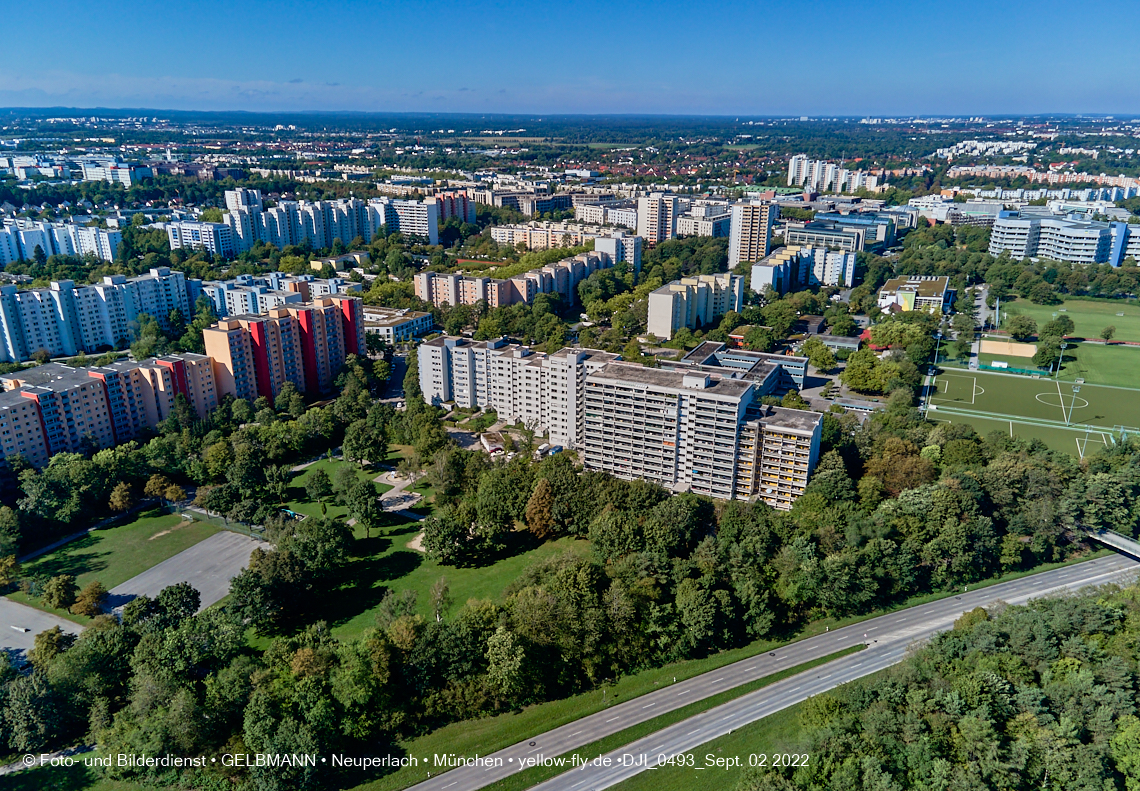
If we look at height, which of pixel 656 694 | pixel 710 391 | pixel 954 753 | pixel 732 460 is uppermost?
pixel 710 391

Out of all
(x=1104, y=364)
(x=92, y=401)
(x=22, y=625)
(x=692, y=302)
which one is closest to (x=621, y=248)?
(x=692, y=302)

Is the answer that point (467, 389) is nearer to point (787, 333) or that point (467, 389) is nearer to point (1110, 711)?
point (787, 333)

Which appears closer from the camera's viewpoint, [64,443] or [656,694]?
[656,694]

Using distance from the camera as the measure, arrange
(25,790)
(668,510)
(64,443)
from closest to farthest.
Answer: (25,790) → (668,510) → (64,443)

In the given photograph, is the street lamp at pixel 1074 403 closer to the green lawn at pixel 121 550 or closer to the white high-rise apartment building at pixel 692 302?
the white high-rise apartment building at pixel 692 302

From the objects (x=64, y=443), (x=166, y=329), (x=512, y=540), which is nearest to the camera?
(x=512, y=540)

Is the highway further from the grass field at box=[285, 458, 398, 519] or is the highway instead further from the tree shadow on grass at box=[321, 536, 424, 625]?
the grass field at box=[285, 458, 398, 519]

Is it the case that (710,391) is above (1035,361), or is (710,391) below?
above

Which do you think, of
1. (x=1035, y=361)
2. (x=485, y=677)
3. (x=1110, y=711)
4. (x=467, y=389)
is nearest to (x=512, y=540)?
(x=485, y=677)
